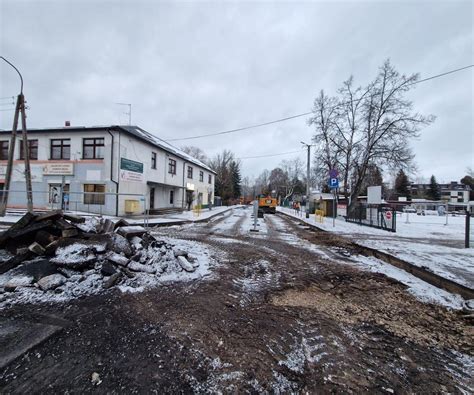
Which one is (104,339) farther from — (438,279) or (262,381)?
(438,279)

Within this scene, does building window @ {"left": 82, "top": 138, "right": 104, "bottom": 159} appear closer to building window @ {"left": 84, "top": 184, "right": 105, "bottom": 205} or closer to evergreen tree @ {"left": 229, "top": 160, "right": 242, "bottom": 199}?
building window @ {"left": 84, "top": 184, "right": 105, "bottom": 205}

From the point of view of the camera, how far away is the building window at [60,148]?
61.4ft

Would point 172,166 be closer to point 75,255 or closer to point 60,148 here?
point 60,148

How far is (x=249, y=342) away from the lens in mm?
2975

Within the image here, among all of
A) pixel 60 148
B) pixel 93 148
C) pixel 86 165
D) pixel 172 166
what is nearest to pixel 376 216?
pixel 172 166

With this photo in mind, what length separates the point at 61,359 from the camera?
2.58 m

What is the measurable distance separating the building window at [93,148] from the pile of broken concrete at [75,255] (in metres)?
13.7

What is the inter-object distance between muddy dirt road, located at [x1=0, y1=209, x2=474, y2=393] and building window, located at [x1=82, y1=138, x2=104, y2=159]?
666 inches

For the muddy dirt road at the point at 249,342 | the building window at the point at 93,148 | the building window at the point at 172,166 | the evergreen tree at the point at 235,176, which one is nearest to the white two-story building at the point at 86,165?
the building window at the point at 93,148

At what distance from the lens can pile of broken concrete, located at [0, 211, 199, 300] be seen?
4590 millimetres

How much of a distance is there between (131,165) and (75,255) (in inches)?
602

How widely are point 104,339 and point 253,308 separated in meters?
2.19

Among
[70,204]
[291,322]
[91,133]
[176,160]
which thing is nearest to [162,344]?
[291,322]

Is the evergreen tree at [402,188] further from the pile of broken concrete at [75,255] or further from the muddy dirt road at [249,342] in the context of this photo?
the pile of broken concrete at [75,255]
